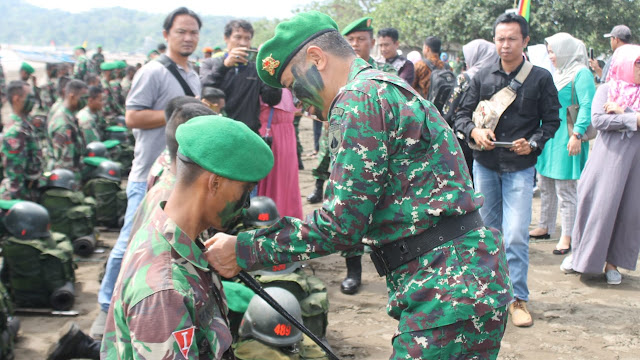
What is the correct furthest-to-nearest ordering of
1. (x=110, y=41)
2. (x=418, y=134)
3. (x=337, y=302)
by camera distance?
1. (x=110, y=41)
2. (x=337, y=302)
3. (x=418, y=134)

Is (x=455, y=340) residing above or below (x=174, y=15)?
below

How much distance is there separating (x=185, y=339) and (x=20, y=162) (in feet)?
17.3

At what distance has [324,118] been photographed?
92.4 inches

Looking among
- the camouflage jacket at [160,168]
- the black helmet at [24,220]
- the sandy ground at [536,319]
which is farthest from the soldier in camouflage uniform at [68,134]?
the camouflage jacket at [160,168]

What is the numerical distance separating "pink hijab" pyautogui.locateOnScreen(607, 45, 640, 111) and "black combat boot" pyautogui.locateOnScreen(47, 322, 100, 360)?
15.5ft

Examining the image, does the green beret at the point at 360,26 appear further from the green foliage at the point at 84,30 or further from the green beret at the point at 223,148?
the green foliage at the point at 84,30

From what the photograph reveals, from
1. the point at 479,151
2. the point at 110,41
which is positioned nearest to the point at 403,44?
the point at 479,151

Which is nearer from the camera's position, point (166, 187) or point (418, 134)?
point (418, 134)

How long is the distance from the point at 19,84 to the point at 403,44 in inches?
891

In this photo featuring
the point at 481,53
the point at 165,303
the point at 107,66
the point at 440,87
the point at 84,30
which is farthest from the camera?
the point at 84,30

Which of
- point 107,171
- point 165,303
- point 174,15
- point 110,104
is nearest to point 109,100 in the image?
point 110,104

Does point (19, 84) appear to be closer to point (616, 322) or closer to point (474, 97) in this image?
point (474, 97)

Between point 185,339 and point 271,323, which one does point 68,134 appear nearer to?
point 271,323

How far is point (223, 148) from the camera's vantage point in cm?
182
